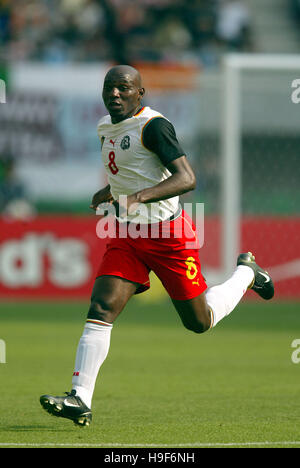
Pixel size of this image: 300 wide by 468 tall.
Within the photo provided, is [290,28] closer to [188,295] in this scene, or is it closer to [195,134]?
[195,134]

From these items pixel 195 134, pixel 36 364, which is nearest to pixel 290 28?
pixel 195 134

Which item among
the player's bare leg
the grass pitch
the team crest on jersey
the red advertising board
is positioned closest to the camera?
the grass pitch

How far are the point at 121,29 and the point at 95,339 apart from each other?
658 inches

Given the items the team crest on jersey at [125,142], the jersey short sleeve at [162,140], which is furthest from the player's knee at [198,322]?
the team crest on jersey at [125,142]

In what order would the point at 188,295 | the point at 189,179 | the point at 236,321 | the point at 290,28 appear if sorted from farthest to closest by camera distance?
the point at 290,28 < the point at 236,321 < the point at 188,295 < the point at 189,179

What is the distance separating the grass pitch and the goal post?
3.99 ft

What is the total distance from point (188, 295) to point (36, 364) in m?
3.45

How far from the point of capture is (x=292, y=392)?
25.7ft

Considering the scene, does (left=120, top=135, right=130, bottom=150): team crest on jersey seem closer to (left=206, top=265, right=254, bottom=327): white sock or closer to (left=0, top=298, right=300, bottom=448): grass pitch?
(left=206, top=265, right=254, bottom=327): white sock

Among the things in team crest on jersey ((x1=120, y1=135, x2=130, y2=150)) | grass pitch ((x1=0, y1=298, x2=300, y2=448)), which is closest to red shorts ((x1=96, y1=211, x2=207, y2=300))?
team crest on jersey ((x1=120, y1=135, x2=130, y2=150))

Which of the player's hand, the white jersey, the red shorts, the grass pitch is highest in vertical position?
the white jersey

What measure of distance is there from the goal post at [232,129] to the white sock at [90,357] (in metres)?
7.52

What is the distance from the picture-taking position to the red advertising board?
15.7 meters

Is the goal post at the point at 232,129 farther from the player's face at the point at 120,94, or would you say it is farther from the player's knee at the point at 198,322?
the player's face at the point at 120,94
